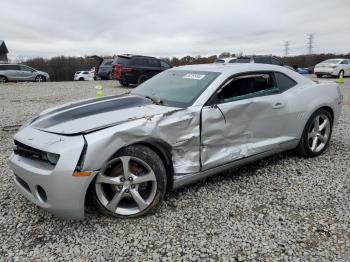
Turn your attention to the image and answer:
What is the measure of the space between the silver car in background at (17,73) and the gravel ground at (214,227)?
16.9 meters

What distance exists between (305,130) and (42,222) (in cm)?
347

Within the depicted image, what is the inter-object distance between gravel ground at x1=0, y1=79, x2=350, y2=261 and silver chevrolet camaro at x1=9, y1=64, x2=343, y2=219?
0.23 metres

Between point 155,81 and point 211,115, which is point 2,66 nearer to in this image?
point 155,81

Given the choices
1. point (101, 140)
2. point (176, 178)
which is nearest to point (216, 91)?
point (176, 178)

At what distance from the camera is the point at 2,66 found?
703 inches

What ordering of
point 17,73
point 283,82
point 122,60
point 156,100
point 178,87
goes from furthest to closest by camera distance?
point 17,73
point 122,60
point 283,82
point 178,87
point 156,100

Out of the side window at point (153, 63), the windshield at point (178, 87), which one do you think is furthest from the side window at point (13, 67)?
the windshield at point (178, 87)

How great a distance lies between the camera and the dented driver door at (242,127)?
309 centimetres

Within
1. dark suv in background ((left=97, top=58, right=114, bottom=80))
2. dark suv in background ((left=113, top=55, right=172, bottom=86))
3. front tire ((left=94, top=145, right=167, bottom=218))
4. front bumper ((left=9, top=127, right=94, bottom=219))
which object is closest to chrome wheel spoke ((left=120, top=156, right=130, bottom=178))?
front tire ((left=94, top=145, right=167, bottom=218))

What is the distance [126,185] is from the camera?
8.70ft

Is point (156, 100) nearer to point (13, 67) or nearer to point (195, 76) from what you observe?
point (195, 76)

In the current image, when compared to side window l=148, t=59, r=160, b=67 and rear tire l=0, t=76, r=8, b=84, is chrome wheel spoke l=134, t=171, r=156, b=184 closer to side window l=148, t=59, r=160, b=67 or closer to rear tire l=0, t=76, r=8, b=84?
side window l=148, t=59, r=160, b=67

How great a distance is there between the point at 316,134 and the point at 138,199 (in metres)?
2.96

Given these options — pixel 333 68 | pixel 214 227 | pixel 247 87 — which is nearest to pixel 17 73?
pixel 247 87
